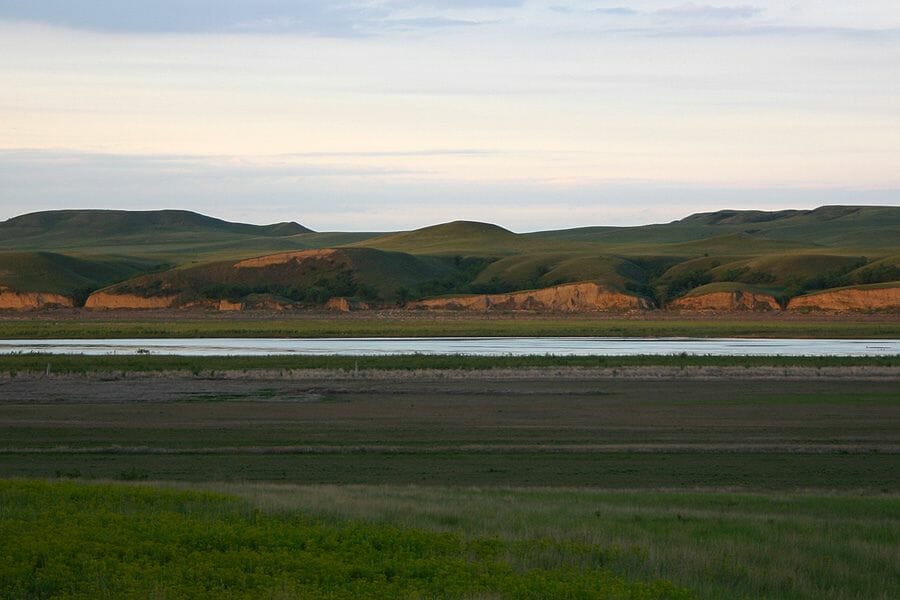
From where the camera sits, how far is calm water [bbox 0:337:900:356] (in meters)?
61.2

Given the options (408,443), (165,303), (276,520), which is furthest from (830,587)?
(165,303)

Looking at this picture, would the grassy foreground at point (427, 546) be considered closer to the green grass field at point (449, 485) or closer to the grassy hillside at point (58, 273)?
the green grass field at point (449, 485)

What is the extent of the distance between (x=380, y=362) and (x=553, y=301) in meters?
82.4

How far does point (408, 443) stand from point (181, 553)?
15.0 metres

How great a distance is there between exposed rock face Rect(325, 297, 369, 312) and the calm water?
51.5 meters

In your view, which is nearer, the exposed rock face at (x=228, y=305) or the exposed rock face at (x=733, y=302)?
the exposed rock face at (x=733, y=302)

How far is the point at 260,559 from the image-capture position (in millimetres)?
12508

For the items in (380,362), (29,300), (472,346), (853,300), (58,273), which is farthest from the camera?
(58,273)

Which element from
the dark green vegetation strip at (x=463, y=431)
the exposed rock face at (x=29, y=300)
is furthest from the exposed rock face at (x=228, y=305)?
the dark green vegetation strip at (x=463, y=431)

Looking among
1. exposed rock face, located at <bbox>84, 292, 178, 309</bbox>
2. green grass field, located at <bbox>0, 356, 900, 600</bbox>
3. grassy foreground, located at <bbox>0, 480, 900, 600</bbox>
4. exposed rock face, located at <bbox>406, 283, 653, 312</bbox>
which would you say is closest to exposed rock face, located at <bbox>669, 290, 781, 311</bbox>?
exposed rock face, located at <bbox>406, 283, 653, 312</bbox>

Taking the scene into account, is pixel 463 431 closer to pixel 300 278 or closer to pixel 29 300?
pixel 29 300

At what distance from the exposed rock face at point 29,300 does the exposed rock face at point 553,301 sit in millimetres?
44073

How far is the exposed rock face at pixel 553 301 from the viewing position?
12888cm

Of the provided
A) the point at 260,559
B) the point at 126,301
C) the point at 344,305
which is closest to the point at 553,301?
the point at 344,305
